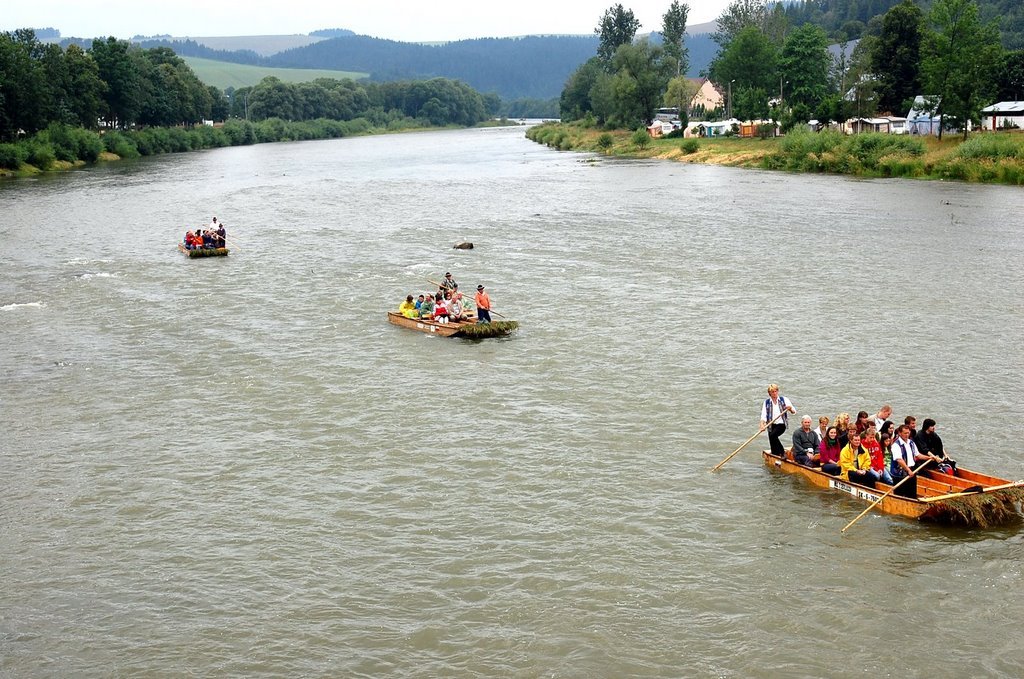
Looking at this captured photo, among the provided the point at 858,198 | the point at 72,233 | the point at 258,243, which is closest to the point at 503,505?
the point at 258,243

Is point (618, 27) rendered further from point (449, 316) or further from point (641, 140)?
point (449, 316)

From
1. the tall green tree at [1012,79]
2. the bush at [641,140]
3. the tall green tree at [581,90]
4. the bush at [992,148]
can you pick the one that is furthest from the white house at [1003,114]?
the tall green tree at [581,90]

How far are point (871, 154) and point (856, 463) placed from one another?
210ft

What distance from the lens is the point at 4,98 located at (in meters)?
99.2

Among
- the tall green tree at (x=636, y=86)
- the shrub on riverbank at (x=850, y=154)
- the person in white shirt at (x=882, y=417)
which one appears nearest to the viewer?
the person in white shirt at (x=882, y=417)

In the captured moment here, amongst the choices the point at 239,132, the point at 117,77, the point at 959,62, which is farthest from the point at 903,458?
the point at 239,132

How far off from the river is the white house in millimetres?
44878

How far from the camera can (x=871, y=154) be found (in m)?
78.3

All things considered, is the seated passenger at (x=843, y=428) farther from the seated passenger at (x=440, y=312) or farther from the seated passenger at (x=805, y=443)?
the seated passenger at (x=440, y=312)

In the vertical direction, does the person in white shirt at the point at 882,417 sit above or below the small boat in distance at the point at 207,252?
below

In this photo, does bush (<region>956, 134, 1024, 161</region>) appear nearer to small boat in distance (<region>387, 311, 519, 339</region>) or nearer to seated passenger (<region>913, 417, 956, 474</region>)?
small boat in distance (<region>387, 311, 519, 339</region>)

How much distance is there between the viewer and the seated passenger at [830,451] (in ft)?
67.8

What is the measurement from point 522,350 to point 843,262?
19.2 meters

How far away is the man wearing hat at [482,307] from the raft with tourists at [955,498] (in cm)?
1562
